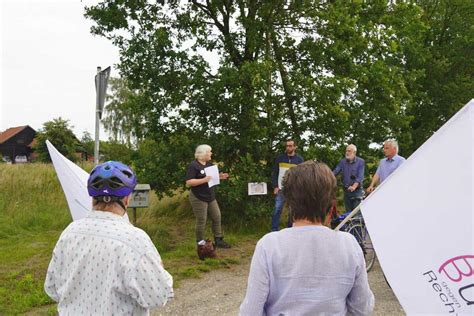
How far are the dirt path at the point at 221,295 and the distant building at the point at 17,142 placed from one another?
2548 inches

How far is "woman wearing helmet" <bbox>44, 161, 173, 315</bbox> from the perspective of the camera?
2.25 meters

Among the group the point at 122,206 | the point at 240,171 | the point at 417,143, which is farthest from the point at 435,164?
the point at 417,143

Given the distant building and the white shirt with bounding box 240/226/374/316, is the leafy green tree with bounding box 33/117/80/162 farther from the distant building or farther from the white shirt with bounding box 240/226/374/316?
the white shirt with bounding box 240/226/374/316

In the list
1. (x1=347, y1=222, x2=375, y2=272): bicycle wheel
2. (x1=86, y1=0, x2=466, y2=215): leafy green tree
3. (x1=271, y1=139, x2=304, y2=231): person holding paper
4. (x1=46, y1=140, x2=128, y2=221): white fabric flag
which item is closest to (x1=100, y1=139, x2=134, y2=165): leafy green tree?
(x1=86, y1=0, x2=466, y2=215): leafy green tree

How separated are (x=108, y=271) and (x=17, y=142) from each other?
72.7m

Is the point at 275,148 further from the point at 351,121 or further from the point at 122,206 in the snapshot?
the point at 122,206

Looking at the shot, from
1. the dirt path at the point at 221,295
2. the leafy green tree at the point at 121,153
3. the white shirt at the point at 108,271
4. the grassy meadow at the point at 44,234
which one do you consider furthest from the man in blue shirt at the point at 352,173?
the white shirt at the point at 108,271

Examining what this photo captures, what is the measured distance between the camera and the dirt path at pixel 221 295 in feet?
19.3

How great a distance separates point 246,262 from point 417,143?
1202cm

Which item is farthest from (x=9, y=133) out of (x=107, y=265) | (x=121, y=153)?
(x=107, y=265)

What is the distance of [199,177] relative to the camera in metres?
8.20

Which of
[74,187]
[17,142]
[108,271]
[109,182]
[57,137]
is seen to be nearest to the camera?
[108,271]

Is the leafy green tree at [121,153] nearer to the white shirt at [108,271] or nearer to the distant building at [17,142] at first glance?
the white shirt at [108,271]

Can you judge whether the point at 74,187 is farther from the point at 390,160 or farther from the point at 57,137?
the point at 57,137
